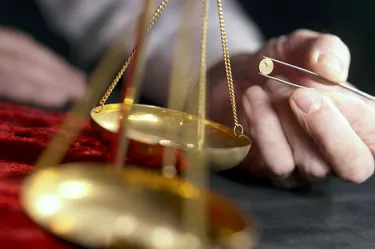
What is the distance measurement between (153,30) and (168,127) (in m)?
0.69

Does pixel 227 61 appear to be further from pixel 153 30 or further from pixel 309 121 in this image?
pixel 153 30

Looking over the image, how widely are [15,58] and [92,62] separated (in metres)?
0.26

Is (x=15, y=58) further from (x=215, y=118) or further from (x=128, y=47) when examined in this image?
(x=215, y=118)

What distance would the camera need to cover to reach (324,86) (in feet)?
2.53

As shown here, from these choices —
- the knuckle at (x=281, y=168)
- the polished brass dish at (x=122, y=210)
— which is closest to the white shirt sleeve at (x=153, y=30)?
the knuckle at (x=281, y=168)

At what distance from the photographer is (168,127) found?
0.62m

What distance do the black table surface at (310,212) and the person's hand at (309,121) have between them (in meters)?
0.03

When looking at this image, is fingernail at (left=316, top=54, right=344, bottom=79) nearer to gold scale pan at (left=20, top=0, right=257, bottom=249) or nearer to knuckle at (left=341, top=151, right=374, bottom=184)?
knuckle at (left=341, top=151, right=374, bottom=184)

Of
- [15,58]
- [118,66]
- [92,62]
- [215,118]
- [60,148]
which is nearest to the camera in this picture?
[60,148]

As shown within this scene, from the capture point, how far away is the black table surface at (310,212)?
577mm

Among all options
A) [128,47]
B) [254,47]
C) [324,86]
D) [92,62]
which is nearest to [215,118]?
[324,86]

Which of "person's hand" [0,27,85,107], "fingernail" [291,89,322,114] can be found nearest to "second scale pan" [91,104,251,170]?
"fingernail" [291,89,322,114]

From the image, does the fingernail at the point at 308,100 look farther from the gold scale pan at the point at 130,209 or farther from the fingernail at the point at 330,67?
the gold scale pan at the point at 130,209

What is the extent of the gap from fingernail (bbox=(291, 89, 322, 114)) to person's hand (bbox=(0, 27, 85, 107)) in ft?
1.56
